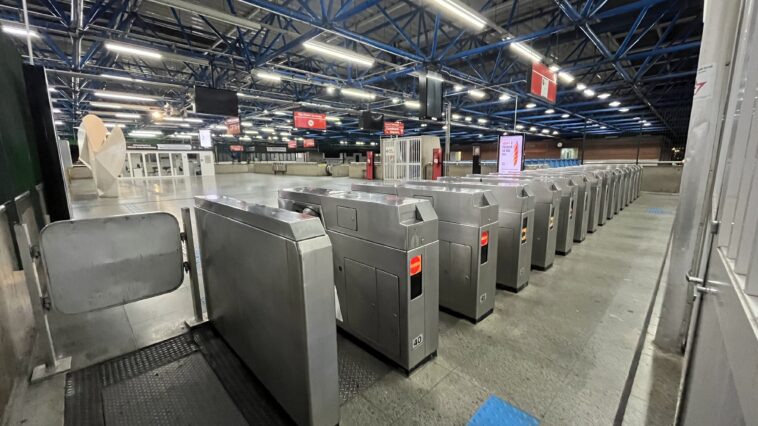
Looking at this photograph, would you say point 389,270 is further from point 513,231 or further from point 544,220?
point 544,220

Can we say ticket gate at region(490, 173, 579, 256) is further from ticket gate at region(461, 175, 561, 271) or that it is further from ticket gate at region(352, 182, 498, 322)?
ticket gate at region(352, 182, 498, 322)

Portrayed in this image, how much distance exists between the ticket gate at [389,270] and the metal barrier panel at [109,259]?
3.97ft

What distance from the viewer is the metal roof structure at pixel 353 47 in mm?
5980

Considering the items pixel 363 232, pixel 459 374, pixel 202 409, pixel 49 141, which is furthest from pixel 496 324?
pixel 49 141

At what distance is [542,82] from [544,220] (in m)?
4.99

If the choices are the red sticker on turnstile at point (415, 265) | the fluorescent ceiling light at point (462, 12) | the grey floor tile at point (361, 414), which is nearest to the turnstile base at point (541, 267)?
the red sticker on turnstile at point (415, 265)

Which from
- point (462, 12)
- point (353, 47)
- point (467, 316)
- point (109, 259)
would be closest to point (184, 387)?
point (109, 259)

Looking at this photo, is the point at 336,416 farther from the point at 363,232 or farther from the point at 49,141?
the point at 49,141


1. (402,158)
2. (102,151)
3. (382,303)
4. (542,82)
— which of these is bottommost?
(382,303)

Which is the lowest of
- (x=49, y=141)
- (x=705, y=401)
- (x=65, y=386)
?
(x=65, y=386)

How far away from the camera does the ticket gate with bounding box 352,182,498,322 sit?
231 centimetres

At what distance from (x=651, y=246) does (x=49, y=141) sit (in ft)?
25.1

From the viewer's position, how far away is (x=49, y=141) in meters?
3.20

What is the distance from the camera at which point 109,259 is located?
80.0 inches
